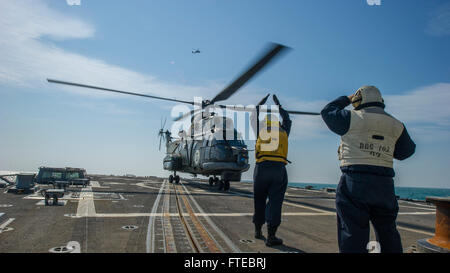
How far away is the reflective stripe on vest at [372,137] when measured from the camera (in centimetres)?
287

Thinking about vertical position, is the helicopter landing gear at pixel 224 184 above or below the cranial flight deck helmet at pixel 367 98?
below

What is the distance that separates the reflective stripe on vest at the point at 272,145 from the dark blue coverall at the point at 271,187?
0.31 feet

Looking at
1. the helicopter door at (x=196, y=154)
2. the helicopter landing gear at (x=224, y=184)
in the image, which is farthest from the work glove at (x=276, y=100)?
the helicopter door at (x=196, y=154)

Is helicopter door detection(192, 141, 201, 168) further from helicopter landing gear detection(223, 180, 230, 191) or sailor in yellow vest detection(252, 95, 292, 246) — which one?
sailor in yellow vest detection(252, 95, 292, 246)

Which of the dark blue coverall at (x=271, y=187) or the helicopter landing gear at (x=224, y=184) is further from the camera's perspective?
the helicopter landing gear at (x=224, y=184)

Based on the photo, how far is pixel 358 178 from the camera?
2.83m

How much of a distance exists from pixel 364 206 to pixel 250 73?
8704 mm

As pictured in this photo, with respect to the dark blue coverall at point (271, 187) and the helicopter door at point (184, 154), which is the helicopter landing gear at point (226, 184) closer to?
the helicopter door at point (184, 154)

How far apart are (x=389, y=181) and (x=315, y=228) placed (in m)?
4.05

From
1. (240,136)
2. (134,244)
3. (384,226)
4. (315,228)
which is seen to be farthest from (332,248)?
(240,136)

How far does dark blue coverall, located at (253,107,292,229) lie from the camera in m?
4.91

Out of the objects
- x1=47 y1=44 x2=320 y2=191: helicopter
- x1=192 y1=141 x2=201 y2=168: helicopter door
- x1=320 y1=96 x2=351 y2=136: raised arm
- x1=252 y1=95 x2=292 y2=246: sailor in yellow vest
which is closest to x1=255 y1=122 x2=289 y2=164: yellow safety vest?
x1=252 y1=95 x2=292 y2=246: sailor in yellow vest

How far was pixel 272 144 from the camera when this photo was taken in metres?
5.06
